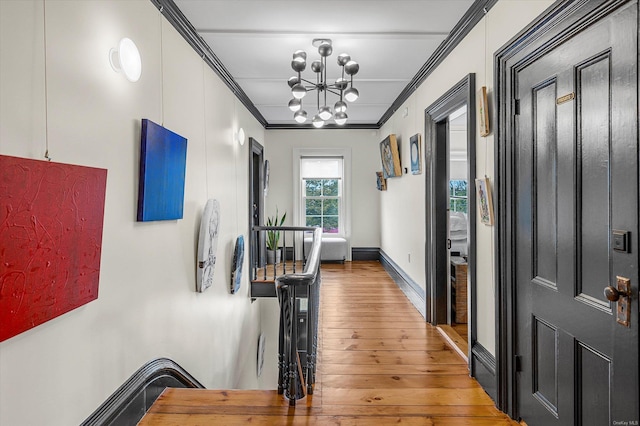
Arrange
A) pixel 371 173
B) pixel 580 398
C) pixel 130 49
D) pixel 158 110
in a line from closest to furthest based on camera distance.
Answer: pixel 580 398 < pixel 130 49 < pixel 158 110 < pixel 371 173

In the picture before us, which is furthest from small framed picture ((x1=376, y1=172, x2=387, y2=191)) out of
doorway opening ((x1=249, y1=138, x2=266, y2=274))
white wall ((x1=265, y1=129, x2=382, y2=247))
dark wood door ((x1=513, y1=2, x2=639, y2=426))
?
dark wood door ((x1=513, y1=2, x2=639, y2=426))

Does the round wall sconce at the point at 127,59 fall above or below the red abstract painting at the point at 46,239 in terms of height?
above

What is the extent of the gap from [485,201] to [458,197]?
4254 mm

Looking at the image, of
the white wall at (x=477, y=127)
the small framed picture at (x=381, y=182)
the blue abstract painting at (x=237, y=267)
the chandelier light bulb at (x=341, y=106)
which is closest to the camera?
the white wall at (x=477, y=127)

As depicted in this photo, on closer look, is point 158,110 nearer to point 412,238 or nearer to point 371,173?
point 412,238

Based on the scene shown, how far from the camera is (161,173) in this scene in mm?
2258

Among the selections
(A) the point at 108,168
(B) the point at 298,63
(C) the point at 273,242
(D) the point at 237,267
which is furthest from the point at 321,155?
(A) the point at 108,168

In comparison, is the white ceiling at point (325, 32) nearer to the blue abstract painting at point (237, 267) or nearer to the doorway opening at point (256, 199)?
the doorway opening at point (256, 199)

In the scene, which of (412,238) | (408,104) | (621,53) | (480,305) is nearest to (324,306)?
(412,238)

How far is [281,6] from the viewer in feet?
8.41

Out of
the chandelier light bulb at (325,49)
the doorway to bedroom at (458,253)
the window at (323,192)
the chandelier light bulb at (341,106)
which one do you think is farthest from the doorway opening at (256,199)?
the doorway to bedroom at (458,253)

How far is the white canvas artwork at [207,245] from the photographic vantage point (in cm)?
300

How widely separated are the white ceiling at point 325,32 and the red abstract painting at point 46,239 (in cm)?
168

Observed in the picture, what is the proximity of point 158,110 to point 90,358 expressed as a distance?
1.43 meters
